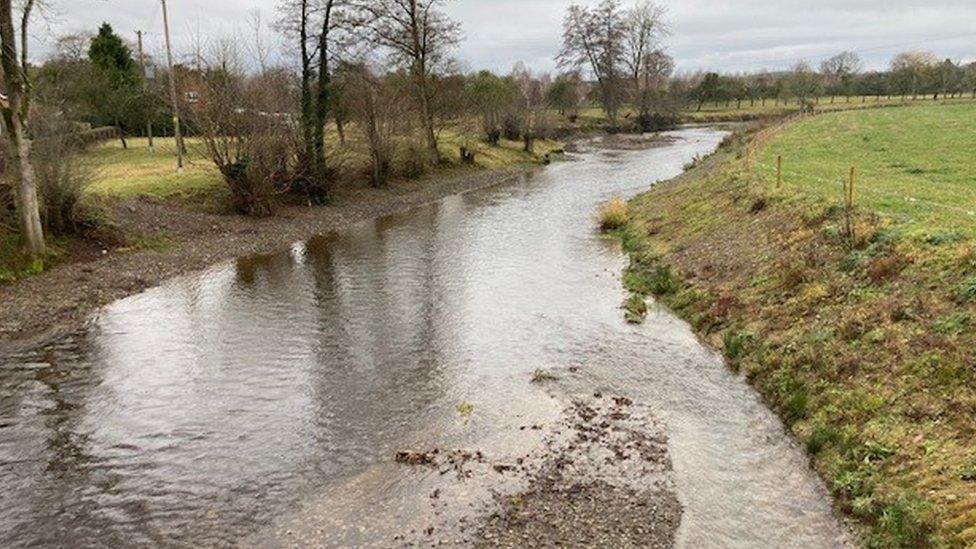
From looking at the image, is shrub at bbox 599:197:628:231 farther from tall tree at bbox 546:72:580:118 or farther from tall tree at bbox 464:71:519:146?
tall tree at bbox 546:72:580:118

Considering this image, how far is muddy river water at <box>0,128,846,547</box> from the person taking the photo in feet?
31.7

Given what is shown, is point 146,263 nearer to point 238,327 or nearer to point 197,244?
point 197,244

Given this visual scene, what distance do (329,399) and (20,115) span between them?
14028 millimetres

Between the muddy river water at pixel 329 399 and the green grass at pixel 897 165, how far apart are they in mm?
6965

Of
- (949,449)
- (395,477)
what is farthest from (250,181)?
(949,449)

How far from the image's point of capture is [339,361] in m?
15.3

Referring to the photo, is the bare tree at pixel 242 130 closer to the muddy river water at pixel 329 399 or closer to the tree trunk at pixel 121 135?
the muddy river water at pixel 329 399

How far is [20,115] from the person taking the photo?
65.1 feet

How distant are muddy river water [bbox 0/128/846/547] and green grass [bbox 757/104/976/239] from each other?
697 cm

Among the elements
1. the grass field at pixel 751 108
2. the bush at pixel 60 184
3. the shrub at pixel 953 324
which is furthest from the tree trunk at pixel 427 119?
the grass field at pixel 751 108

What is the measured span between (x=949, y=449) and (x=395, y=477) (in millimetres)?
7696

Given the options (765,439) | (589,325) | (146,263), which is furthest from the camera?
(146,263)

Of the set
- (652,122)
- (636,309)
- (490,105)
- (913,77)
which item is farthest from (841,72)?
(636,309)

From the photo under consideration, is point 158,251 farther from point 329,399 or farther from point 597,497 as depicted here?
point 597,497
